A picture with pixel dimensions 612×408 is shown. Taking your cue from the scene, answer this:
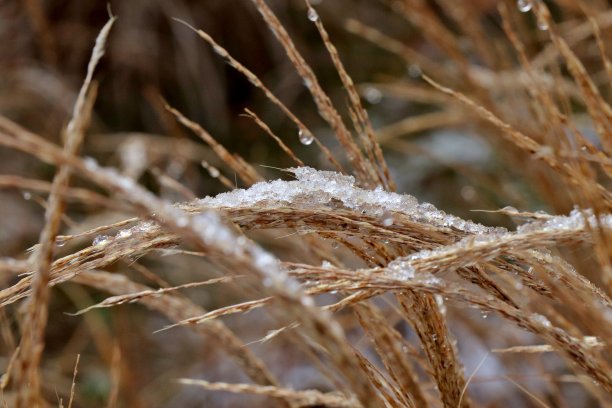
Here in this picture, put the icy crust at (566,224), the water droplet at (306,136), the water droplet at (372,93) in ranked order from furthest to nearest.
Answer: the water droplet at (372,93), the water droplet at (306,136), the icy crust at (566,224)

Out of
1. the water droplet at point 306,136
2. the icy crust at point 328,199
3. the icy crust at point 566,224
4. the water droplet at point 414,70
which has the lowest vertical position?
the icy crust at point 566,224

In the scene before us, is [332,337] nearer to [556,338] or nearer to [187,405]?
[556,338]

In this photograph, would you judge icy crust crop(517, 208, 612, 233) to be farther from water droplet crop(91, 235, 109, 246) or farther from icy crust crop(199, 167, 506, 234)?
water droplet crop(91, 235, 109, 246)

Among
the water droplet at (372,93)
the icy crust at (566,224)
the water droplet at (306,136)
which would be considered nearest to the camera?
the icy crust at (566,224)

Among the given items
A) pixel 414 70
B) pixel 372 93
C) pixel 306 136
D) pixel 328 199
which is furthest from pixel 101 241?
pixel 414 70

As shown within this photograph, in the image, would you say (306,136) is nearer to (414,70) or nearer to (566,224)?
(566,224)

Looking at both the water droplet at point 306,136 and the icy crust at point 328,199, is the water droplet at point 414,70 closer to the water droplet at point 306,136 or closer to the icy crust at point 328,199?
the water droplet at point 306,136

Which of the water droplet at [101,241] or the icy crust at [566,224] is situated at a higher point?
the water droplet at [101,241]

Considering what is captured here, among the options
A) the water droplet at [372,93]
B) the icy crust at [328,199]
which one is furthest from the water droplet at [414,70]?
the icy crust at [328,199]
